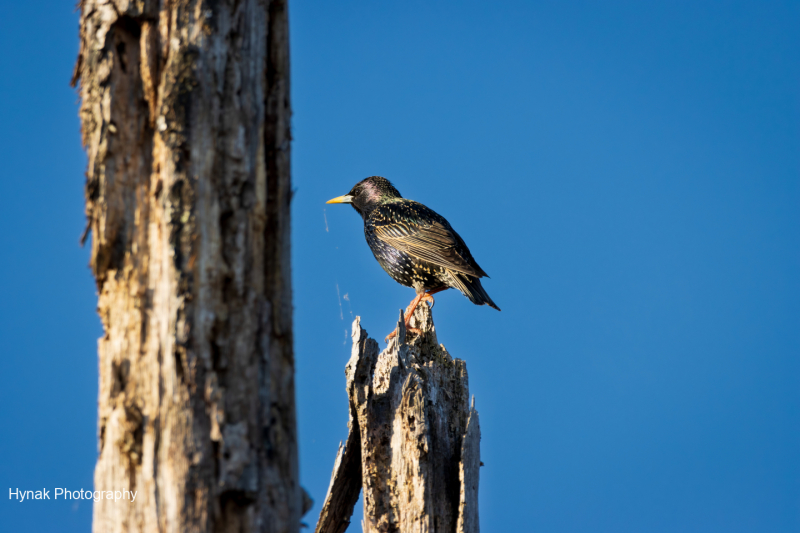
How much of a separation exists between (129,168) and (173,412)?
81cm

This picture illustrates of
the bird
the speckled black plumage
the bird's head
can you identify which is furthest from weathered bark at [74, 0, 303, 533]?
the bird's head

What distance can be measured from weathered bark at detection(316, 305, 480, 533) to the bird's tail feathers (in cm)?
168

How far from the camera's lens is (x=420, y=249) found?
669 cm

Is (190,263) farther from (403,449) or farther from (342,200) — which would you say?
(342,200)

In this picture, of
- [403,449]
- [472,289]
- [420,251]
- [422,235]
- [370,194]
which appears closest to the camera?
[403,449]

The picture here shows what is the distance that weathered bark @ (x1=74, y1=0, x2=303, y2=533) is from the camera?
2164 millimetres

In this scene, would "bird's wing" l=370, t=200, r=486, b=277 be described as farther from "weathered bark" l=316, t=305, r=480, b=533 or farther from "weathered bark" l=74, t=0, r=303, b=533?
"weathered bark" l=74, t=0, r=303, b=533

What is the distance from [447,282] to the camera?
668 cm

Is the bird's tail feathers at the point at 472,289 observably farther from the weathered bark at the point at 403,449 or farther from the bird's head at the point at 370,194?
the weathered bark at the point at 403,449

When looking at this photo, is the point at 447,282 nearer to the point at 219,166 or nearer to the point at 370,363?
the point at 370,363

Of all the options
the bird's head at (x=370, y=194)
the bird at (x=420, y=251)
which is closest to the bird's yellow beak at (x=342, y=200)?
the bird's head at (x=370, y=194)

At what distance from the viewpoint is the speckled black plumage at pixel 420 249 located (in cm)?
652

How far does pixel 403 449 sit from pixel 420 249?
2726 mm

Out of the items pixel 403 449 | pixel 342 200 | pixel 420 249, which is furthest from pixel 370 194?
pixel 403 449
